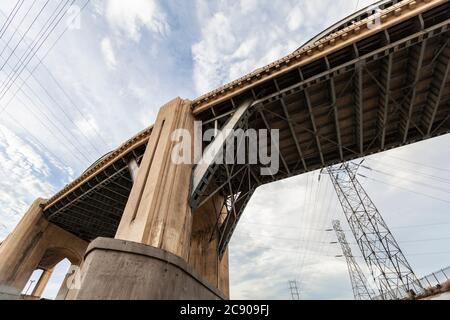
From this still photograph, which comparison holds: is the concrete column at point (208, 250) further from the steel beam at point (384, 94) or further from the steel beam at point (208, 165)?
the steel beam at point (384, 94)

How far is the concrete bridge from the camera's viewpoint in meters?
4.91

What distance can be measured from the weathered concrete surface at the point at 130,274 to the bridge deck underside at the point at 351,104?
5.65 meters

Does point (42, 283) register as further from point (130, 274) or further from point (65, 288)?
point (130, 274)

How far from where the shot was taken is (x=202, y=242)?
14.3 m

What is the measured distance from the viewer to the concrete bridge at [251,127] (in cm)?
491

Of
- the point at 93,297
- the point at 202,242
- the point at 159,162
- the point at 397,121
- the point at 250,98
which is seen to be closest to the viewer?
the point at 93,297

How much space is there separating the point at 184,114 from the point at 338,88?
24.7 ft

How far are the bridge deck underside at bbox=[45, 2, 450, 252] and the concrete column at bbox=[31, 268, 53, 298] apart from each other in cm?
2437

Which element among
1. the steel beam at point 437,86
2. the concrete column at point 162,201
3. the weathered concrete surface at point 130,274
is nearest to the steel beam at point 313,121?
the steel beam at point 437,86

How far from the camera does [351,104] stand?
12016 millimetres

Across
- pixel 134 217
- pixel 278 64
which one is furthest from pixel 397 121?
pixel 134 217

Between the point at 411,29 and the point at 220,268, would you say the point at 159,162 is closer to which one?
the point at 220,268

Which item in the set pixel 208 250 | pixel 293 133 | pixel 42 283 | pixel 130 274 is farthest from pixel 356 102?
pixel 42 283

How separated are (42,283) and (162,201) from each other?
35.5m
